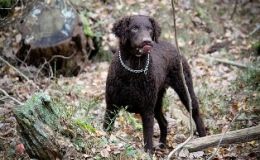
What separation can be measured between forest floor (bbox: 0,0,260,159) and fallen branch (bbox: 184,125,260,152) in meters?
0.15

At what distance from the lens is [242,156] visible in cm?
578

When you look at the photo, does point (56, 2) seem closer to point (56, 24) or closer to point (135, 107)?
point (56, 24)

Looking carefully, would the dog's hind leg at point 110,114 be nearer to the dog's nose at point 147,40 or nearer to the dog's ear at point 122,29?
the dog's ear at point 122,29

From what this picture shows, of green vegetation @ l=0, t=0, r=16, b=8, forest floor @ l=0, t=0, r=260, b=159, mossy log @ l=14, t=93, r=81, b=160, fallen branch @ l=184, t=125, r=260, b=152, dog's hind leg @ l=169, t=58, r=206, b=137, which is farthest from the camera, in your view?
green vegetation @ l=0, t=0, r=16, b=8

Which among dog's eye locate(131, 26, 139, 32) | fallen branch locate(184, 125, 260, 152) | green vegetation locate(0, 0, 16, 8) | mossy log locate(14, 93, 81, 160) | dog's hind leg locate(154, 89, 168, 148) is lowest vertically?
dog's hind leg locate(154, 89, 168, 148)

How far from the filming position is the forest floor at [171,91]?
19.0 feet

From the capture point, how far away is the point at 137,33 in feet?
18.9

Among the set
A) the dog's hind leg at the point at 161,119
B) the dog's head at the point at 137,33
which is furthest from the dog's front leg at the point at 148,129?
the dog's hind leg at the point at 161,119

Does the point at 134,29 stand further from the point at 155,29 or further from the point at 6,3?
the point at 6,3

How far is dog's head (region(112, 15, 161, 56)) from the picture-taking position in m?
5.63

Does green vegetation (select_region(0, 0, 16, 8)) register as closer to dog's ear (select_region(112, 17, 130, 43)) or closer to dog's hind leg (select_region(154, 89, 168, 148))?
dog's ear (select_region(112, 17, 130, 43))

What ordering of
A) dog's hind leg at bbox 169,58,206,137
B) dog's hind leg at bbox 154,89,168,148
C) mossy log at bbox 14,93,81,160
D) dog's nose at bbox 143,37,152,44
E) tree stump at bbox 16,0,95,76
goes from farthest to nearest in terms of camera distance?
tree stump at bbox 16,0,95,76, dog's hind leg at bbox 154,89,168,148, dog's hind leg at bbox 169,58,206,137, dog's nose at bbox 143,37,152,44, mossy log at bbox 14,93,81,160

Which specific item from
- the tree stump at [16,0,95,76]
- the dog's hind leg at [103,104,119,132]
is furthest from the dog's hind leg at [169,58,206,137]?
the tree stump at [16,0,95,76]

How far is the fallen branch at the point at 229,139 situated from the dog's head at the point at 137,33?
117 centimetres
